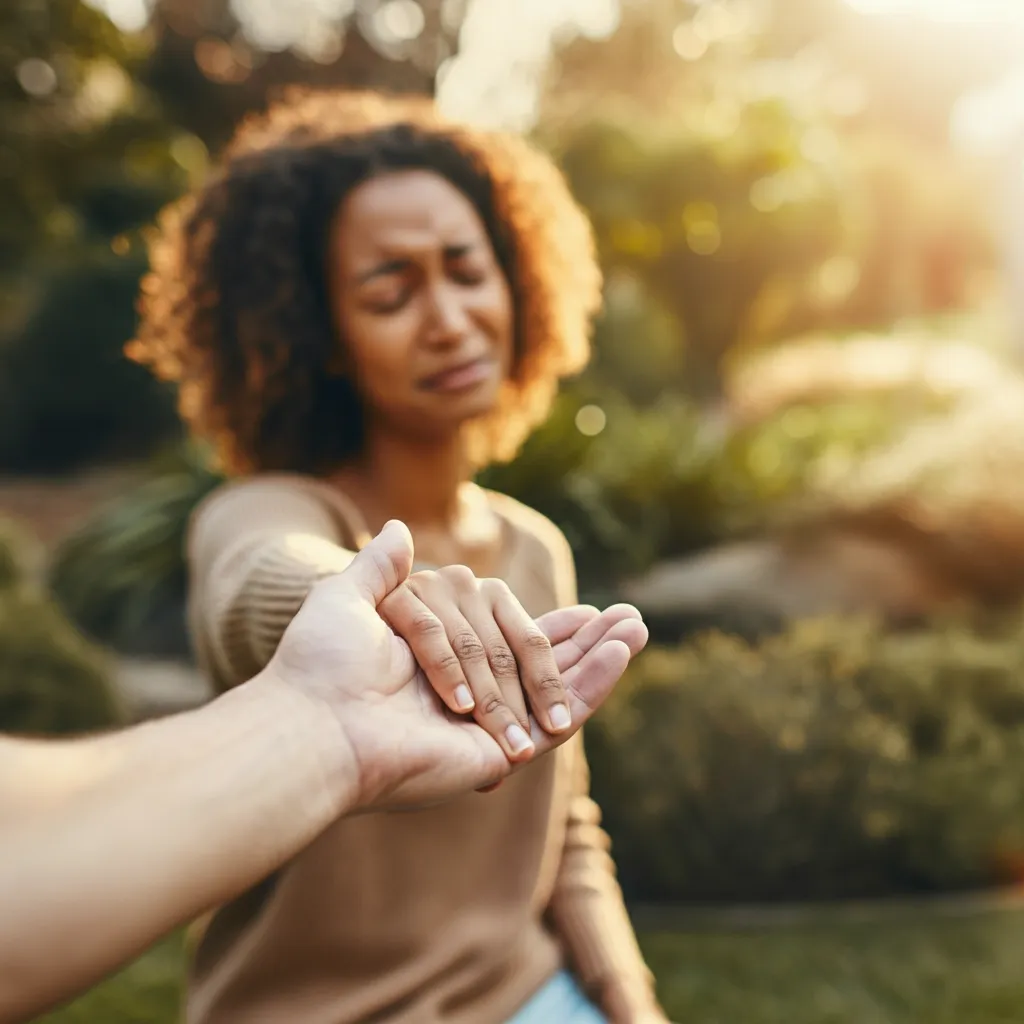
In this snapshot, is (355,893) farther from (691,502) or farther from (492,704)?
(691,502)

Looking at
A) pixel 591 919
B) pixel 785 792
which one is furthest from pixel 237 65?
pixel 591 919

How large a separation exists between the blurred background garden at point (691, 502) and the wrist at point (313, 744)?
1.61 m

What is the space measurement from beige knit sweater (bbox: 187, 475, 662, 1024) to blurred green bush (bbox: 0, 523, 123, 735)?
2.70 metres

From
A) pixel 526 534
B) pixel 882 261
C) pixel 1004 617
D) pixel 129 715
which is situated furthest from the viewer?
pixel 882 261

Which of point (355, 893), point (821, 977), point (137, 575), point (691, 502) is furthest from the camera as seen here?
point (691, 502)

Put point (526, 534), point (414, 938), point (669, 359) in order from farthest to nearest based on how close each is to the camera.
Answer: point (669, 359) < point (526, 534) < point (414, 938)

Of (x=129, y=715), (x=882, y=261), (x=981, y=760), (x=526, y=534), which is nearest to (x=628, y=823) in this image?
(x=981, y=760)

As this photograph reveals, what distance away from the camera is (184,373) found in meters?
1.96

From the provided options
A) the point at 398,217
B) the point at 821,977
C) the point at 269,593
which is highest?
the point at 398,217

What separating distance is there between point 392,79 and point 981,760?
9707 millimetres

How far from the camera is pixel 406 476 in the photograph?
1804mm

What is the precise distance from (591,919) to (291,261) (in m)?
1.19

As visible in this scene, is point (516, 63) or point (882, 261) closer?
point (516, 63)

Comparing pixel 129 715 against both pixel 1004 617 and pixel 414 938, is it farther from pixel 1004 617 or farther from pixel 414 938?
pixel 1004 617
